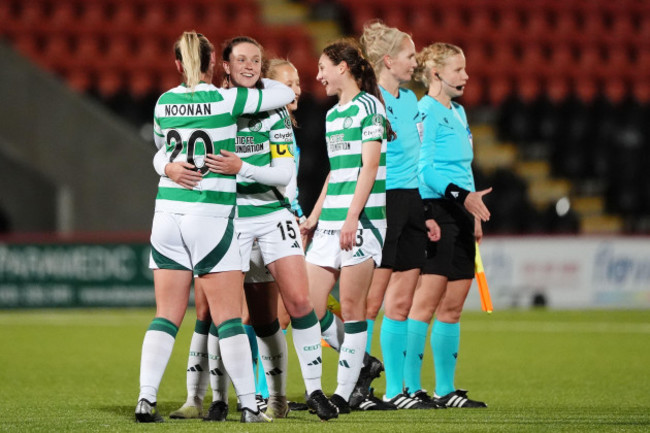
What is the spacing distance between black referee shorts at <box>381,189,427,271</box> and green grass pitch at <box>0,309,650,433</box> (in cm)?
79

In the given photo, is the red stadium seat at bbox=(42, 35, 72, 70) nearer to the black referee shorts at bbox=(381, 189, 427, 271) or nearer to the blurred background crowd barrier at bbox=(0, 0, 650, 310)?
the blurred background crowd barrier at bbox=(0, 0, 650, 310)

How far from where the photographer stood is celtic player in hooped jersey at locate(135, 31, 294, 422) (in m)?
4.67

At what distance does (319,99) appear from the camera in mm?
14688

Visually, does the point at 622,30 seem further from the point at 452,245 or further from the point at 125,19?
the point at 452,245

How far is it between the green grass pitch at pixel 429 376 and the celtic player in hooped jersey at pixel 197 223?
0.27 metres

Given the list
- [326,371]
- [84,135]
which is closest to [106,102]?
[84,135]

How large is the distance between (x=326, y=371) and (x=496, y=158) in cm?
842

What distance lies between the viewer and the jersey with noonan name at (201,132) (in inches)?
184

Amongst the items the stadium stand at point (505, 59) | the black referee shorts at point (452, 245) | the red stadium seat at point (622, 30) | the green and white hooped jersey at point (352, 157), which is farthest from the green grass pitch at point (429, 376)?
the red stadium seat at point (622, 30)

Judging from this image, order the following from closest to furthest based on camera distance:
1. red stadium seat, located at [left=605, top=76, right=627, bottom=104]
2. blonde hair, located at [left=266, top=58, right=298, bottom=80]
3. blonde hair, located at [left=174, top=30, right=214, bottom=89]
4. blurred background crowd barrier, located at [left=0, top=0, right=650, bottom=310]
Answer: blonde hair, located at [left=174, top=30, right=214, bottom=89], blonde hair, located at [left=266, top=58, right=298, bottom=80], blurred background crowd barrier, located at [left=0, top=0, right=650, bottom=310], red stadium seat, located at [left=605, top=76, right=627, bottom=104]

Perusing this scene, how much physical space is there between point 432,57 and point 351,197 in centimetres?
126

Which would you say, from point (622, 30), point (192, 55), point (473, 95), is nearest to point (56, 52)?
point (473, 95)

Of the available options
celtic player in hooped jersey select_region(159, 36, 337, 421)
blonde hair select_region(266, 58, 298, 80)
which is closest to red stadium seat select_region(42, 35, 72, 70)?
blonde hair select_region(266, 58, 298, 80)

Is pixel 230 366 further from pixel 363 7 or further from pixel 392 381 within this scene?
pixel 363 7
